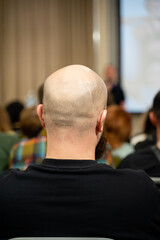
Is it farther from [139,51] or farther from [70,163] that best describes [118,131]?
[139,51]

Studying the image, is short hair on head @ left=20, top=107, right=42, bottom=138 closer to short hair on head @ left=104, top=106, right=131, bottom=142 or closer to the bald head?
short hair on head @ left=104, top=106, right=131, bottom=142

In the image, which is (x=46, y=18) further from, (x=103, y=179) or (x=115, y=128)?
(x=103, y=179)

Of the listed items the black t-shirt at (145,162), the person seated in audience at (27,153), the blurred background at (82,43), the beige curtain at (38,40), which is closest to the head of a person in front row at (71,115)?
the black t-shirt at (145,162)

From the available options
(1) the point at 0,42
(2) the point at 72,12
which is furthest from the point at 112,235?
(1) the point at 0,42

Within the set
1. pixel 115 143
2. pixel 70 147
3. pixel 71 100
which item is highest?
pixel 71 100

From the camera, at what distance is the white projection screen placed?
661 centimetres

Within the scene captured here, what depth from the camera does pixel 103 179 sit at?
3.72 feet

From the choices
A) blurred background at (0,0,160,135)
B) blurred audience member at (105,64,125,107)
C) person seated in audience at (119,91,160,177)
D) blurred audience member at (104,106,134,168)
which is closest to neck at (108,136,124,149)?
blurred audience member at (104,106,134,168)

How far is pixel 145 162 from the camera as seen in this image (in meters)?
1.92

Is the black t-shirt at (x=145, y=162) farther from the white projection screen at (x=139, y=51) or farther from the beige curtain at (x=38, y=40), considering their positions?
the beige curtain at (x=38, y=40)

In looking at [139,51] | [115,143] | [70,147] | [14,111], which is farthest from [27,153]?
[139,51]

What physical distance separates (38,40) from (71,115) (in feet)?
20.9

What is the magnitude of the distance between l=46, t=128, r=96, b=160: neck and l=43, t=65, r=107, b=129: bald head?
38mm

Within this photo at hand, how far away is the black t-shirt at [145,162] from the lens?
189 cm
